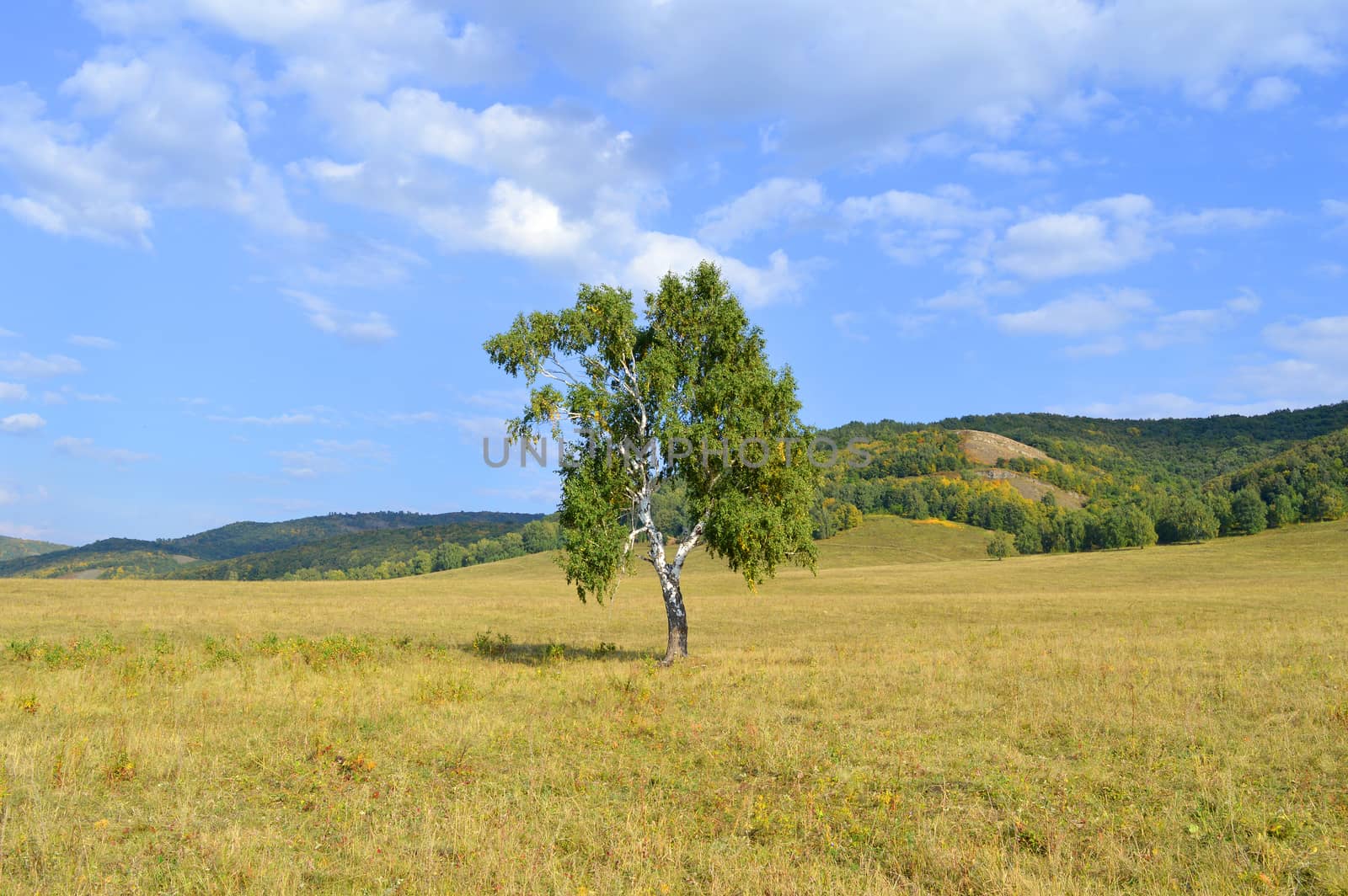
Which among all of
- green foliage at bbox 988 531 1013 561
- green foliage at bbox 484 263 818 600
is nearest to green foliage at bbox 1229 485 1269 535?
green foliage at bbox 988 531 1013 561

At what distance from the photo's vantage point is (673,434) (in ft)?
A: 83.4

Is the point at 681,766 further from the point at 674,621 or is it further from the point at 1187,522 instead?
the point at 1187,522

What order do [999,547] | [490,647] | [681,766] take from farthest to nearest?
[999,547]
[490,647]
[681,766]

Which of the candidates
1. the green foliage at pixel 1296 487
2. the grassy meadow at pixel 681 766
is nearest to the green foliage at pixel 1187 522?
the green foliage at pixel 1296 487

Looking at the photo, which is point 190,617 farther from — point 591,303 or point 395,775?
point 395,775

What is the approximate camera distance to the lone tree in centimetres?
2577

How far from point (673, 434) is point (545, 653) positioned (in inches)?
444

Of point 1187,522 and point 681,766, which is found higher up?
point 681,766

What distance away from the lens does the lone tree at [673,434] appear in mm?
25766

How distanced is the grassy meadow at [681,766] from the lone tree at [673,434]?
13.0 feet

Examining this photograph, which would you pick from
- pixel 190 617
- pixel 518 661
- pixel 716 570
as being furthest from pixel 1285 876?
pixel 716 570

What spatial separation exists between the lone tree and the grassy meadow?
3960mm

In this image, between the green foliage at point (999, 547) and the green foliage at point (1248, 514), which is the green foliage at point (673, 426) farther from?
the green foliage at point (1248, 514)

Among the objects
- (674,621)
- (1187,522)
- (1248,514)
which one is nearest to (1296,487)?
(1248,514)
